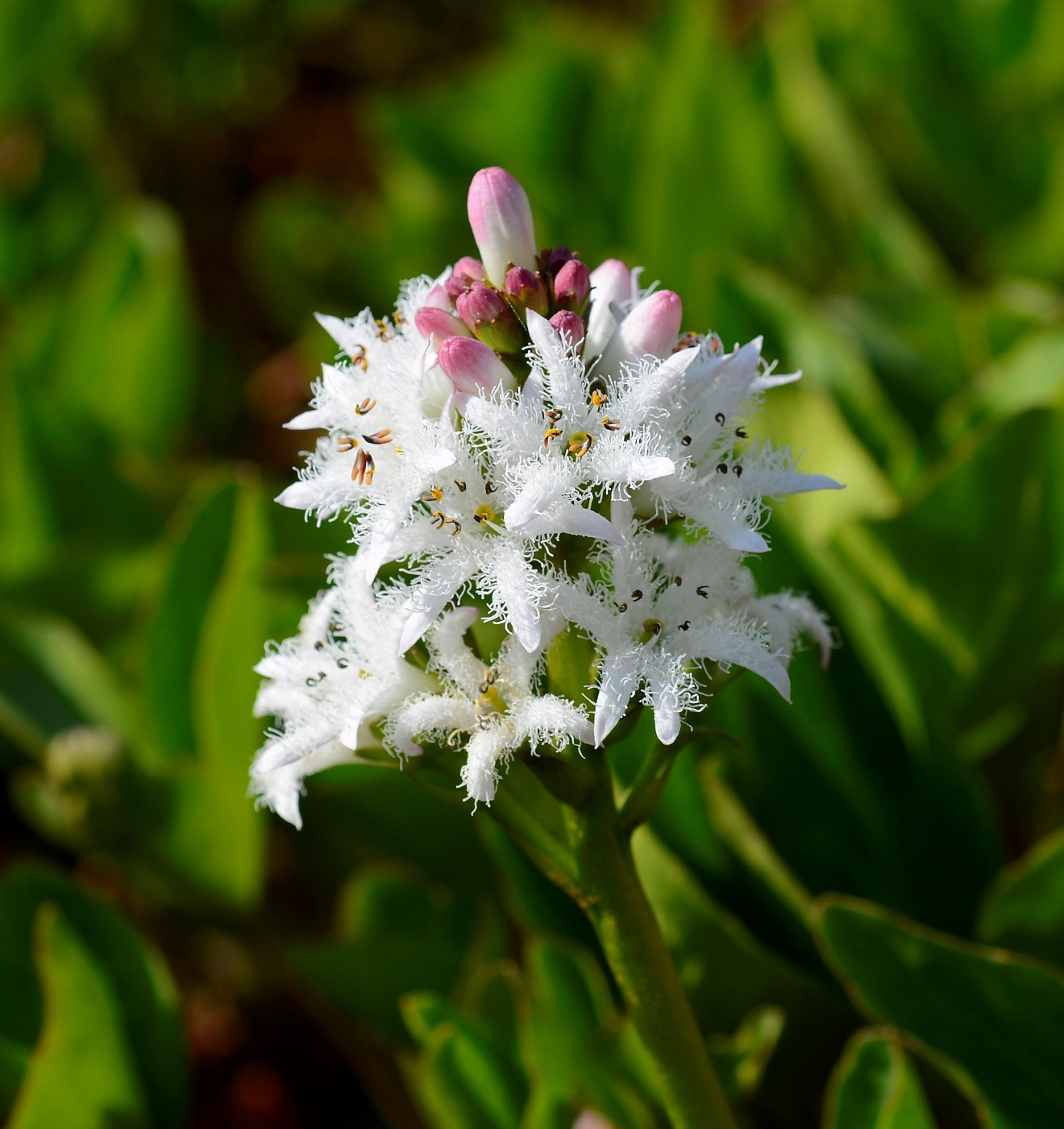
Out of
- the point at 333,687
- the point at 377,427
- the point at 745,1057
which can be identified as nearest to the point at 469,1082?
the point at 745,1057

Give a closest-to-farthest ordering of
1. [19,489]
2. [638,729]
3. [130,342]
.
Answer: [638,729] → [19,489] → [130,342]

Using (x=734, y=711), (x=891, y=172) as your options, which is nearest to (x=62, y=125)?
(x=891, y=172)

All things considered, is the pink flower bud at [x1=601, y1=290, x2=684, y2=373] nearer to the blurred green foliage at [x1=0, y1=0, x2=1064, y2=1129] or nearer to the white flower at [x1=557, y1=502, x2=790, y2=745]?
the white flower at [x1=557, y1=502, x2=790, y2=745]

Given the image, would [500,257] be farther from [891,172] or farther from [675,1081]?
[891,172]

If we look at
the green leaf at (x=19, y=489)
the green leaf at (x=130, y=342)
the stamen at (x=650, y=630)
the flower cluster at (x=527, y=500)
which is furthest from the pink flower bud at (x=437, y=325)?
the green leaf at (x=130, y=342)

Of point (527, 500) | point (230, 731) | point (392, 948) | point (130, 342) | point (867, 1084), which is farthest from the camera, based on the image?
point (130, 342)

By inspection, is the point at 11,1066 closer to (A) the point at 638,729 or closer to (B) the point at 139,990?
(B) the point at 139,990
